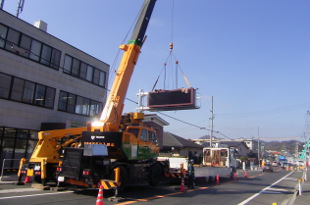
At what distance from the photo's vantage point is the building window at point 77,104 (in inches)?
870

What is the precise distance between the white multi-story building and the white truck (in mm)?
5788

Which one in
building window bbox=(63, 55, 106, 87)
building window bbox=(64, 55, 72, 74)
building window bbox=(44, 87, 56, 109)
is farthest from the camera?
building window bbox=(63, 55, 106, 87)

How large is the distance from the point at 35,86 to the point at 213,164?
1557 centimetres

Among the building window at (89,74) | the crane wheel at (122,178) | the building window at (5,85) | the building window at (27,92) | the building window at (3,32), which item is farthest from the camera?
the building window at (89,74)

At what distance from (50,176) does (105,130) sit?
3.45m

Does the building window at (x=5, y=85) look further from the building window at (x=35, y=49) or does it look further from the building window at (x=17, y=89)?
the building window at (x=35, y=49)

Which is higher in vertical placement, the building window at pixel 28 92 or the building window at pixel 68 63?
the building window at pixel 68 63

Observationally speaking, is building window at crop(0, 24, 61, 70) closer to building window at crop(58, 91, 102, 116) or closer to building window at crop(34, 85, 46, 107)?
building window at crop(34, 85, 46, 107)

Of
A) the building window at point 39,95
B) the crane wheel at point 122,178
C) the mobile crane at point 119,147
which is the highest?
the building window at point 39,95

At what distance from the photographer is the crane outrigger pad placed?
848 inches

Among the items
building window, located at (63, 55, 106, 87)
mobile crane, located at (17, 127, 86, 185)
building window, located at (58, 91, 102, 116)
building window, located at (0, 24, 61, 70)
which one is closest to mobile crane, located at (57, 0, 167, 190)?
mobile crane, located at (17, 127, 86, 185)

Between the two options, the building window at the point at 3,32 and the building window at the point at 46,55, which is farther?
the building window at the point at 46,55

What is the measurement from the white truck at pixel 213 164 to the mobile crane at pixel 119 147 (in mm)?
1855

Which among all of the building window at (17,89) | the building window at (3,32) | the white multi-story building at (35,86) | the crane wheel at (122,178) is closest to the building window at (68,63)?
the white multi-story building at (35,86)
